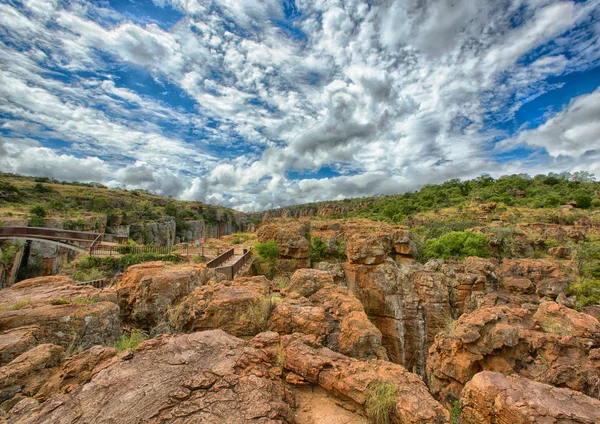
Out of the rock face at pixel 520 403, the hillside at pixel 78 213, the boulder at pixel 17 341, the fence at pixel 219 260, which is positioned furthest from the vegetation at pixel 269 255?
the hillside at pixel 78 213

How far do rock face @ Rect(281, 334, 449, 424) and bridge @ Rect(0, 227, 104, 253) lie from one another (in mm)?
19869

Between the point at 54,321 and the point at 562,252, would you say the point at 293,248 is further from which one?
the point at 562,252

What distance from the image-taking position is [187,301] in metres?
6.52

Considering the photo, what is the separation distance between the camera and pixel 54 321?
5.14 metres

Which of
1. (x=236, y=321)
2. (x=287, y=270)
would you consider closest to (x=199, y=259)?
(x=287, y=270)

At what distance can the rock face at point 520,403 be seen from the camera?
12.4 feet

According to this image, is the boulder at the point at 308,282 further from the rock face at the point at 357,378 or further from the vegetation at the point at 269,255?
the vegetation at the point at 269,255

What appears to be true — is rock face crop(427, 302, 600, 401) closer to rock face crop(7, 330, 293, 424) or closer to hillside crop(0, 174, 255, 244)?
rock face crop(7, 330, 293, 424)

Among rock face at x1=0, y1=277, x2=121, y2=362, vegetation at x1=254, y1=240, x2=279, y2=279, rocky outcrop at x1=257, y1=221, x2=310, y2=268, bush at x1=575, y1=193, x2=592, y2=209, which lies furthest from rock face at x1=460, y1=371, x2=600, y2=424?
bush at x1=575, y1=193, x2=592, y2=209

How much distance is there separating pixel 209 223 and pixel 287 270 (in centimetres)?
4707

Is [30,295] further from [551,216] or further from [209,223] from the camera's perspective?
[209,223]

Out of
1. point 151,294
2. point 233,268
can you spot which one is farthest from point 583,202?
point 151,294

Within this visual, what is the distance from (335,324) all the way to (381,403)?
8.96 feet

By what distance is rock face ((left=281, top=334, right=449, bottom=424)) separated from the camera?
3506 mm
